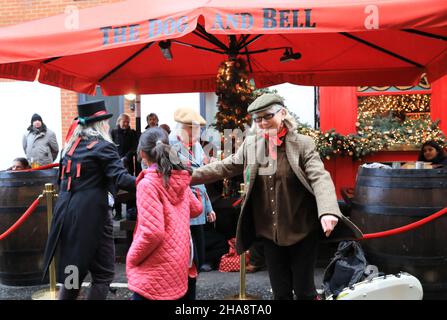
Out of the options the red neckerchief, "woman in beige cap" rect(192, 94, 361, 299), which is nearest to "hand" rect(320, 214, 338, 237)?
"woman in beige cap" rect(192, 94, 361, 299)

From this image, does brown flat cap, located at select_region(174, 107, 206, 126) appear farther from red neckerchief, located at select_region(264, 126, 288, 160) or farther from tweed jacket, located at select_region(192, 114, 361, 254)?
red neckerchief, located at select_region(264, 126, 288, 160)

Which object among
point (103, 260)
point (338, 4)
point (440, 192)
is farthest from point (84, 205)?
point (440, 192)

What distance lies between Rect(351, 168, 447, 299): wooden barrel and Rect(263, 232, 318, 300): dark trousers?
1328 millimetres

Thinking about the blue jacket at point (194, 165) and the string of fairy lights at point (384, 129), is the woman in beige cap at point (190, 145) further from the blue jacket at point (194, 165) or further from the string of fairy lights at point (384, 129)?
the string of fairy lights at point (384, 129)

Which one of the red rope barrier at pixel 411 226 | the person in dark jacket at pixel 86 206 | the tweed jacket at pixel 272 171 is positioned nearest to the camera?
the tweed jacket at pixel 272 171

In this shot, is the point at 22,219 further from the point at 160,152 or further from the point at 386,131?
the point at 386,131

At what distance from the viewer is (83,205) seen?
10.8 feet

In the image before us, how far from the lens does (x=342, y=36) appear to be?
576 centimetres

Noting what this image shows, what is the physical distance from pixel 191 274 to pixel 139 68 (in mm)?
4307

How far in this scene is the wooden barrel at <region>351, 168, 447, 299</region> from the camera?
3881mm

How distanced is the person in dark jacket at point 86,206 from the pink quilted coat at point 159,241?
46cm

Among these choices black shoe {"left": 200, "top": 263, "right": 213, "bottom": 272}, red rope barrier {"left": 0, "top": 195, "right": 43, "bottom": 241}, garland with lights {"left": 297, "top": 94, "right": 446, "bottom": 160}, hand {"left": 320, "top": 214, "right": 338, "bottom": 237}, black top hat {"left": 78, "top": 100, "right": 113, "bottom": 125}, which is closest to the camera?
hand {"left": 320, "top": 214, "right": 338, "bottom": 237}

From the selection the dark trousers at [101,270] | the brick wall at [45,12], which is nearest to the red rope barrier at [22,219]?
the dark trousers at [101,270]

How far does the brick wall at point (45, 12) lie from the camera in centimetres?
970
